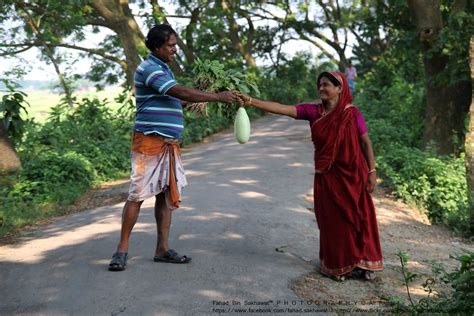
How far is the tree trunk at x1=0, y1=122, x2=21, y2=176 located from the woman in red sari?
542 centimetres

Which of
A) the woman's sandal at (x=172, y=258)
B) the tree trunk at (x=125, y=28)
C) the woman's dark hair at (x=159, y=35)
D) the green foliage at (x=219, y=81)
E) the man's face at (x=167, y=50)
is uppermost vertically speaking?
the tree trunk at (x=125, y=28)

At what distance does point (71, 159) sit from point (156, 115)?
5.52m

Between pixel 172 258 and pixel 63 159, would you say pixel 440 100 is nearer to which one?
pixel 63 159

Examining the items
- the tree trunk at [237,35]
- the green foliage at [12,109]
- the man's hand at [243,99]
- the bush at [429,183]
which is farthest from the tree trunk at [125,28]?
the man's hand at [243,99]

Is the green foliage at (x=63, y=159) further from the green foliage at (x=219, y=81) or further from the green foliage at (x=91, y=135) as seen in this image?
the green foliage at (x=219, y=81)

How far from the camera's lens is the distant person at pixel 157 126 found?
13.6ft

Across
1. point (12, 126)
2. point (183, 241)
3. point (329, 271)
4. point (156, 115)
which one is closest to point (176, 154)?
point (156, 115)

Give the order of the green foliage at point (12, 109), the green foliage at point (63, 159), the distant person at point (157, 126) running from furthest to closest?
the green foliage at point (12, 109) < the green foliage at point (63, 159) < the distant person at point (157, 126)

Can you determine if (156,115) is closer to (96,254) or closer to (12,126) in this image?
(96,254)

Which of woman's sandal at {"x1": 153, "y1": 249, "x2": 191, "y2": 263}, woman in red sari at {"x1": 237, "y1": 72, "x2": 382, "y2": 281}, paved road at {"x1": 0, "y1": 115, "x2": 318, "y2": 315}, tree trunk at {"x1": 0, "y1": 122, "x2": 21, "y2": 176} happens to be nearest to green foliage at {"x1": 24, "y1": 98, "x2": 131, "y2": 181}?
tree trunk at {"x1": 0, "y1": 122, "x2": 21, "y2": 176}

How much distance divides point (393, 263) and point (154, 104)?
8.63 feet

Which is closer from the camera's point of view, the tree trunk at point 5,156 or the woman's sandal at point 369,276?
the woman's sandal at point 369,276

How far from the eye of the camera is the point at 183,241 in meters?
5.32

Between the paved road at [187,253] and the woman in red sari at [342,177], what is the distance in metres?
0.41
